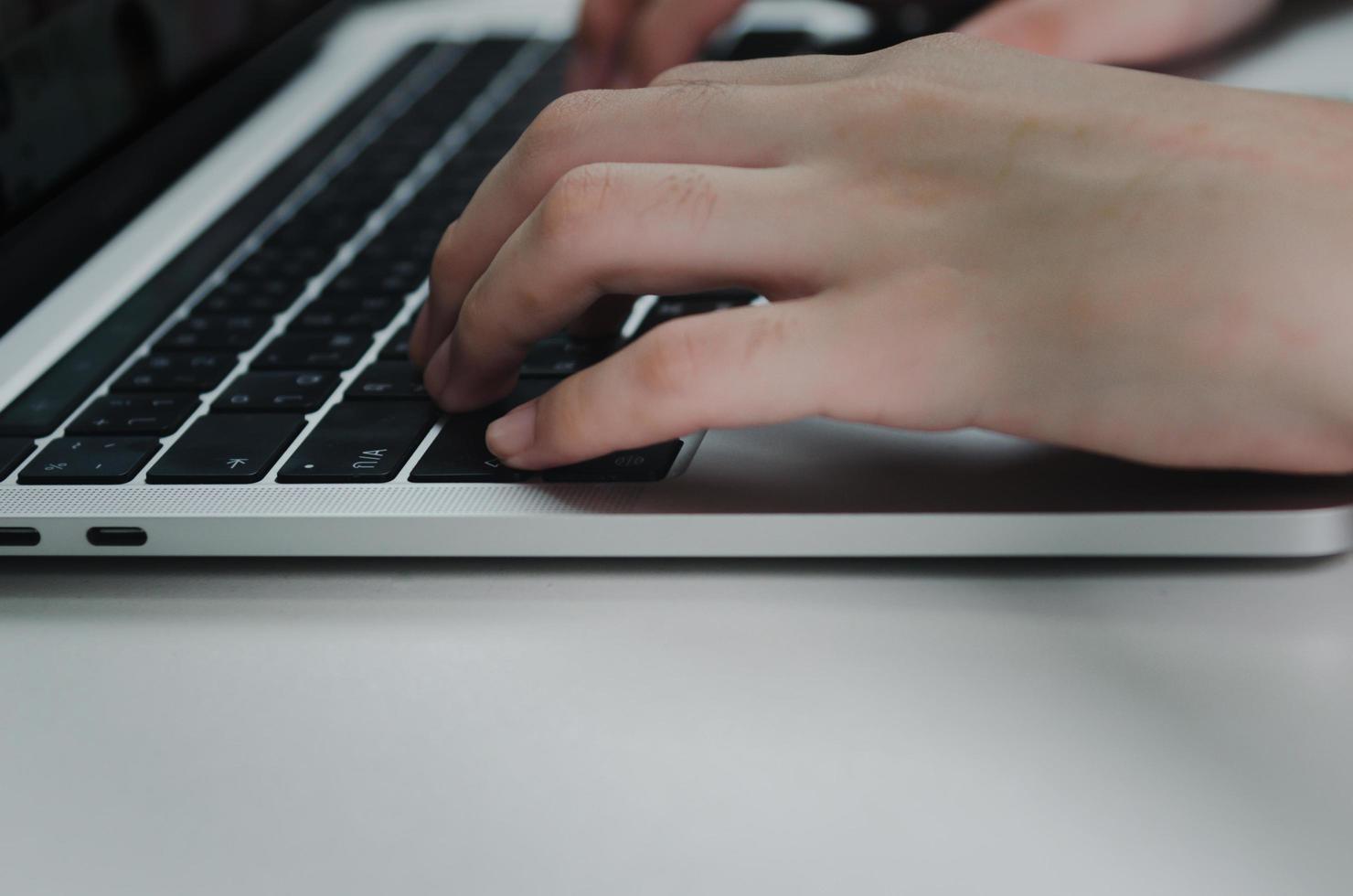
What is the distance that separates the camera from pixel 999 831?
0.32 metres

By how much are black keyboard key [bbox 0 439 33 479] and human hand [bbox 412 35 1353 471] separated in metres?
0.16

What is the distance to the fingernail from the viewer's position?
43cm

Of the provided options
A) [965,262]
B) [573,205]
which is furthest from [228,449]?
[965,262]

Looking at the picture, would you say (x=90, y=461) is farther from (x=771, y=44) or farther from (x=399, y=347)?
(x=771, y=44)

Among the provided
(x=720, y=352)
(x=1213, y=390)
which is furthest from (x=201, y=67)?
(x=1213, y=390)

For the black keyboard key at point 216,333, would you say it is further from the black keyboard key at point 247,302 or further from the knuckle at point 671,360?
the knuckle at point 671,360

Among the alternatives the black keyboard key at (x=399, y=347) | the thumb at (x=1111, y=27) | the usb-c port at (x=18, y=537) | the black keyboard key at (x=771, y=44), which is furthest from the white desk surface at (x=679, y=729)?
the black keyboard key at (x=771, y=44)

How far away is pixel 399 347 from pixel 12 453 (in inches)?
5.8

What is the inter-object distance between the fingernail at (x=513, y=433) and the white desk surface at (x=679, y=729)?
0.04m

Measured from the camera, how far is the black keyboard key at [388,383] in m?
0.50

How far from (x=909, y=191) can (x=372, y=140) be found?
0.47m

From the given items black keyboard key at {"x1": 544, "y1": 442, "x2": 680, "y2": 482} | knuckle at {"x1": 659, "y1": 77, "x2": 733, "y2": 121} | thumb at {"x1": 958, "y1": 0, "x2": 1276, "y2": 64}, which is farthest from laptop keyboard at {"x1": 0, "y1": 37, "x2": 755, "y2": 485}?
thumb at {"x1": 958, "y1": 0, "x2": 1276, "y2": 64}

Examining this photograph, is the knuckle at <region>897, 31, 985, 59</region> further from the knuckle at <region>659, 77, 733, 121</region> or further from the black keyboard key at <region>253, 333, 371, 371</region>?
the black keyboard key at <region>253, 333, 371, 371</region>

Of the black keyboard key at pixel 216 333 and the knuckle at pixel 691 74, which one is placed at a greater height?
Result: the knuckle at pixel 691 74
